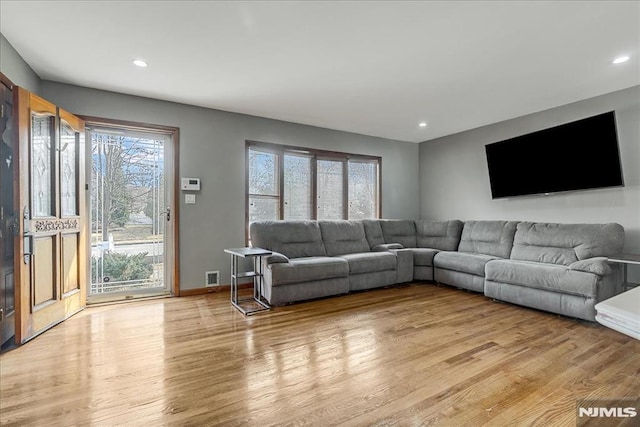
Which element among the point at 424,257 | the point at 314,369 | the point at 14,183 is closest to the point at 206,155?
the point at 14,183

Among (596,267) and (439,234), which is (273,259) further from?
(596,267)

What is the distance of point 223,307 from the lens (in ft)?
11.4

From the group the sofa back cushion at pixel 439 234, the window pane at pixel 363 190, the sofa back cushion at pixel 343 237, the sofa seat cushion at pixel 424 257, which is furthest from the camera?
the window pane at pixel 363 190

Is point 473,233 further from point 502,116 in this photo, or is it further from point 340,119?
point 340,119

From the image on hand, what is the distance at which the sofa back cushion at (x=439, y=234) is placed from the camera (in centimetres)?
494

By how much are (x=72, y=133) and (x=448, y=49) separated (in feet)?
12.8

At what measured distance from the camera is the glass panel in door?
12.0 ft

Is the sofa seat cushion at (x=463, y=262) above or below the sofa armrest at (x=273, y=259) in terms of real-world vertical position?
below

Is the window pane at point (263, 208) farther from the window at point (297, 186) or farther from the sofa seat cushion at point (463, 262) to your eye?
the sofa seat cushion at point (463, 262)

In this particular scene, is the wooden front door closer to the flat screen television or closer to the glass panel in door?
the glass panel in door

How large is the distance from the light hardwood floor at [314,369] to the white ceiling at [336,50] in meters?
2.51

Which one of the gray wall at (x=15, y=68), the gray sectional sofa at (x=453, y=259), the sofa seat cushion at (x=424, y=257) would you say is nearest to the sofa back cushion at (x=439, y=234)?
the gray sectional sofa at (x=453, y=259)

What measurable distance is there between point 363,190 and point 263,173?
1.96 meters

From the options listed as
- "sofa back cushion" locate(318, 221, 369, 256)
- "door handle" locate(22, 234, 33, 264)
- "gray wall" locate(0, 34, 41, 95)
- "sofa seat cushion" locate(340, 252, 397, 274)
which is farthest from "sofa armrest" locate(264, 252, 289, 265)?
"gray wall" locate(0, 34, 41, 95)
